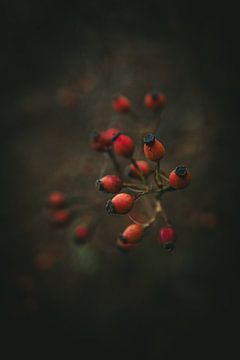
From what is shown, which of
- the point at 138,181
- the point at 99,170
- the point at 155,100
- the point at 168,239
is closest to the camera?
the point at 168,239

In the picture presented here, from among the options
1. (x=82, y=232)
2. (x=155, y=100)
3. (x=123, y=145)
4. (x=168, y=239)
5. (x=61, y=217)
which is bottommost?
(x=168, y=239)

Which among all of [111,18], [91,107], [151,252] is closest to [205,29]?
[111,18]

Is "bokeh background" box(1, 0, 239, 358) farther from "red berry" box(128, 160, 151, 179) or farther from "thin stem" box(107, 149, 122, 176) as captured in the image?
"red berry" box(128, 160, 151, 179)

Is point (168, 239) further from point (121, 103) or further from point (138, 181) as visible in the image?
point (121, 103)

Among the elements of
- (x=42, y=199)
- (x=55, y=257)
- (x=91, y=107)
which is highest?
(x=91, y=107)

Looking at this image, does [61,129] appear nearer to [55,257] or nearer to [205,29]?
[55,257]

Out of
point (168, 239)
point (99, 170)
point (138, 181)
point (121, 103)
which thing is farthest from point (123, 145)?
point (99, 170)
